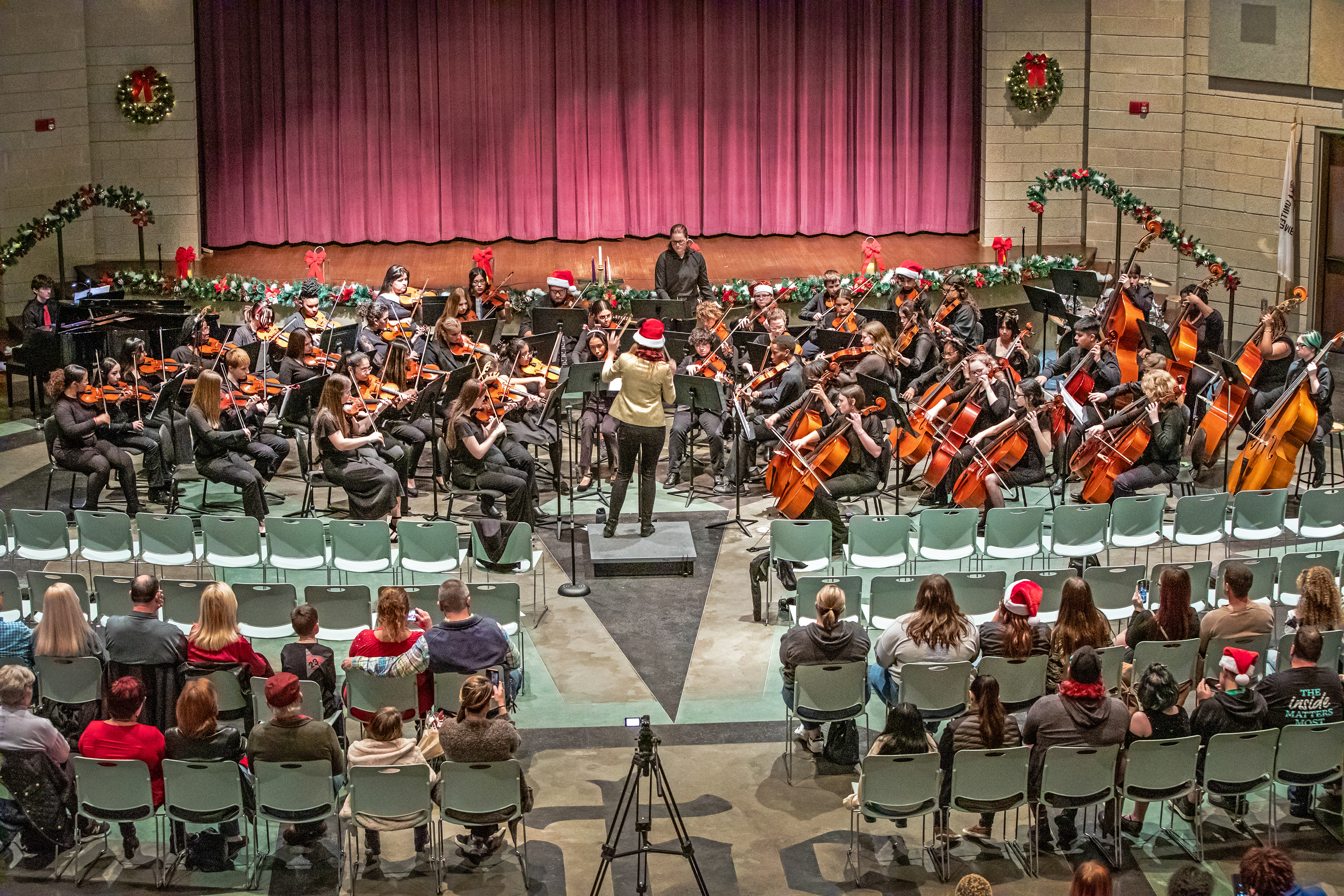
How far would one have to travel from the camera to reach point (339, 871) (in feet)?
20.7

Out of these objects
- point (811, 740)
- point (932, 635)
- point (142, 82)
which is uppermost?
point (142, 82)

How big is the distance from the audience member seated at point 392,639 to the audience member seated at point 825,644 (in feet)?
5.01

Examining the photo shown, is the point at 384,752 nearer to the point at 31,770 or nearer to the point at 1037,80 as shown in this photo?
the point at 31,770

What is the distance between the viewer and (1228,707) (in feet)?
21.2

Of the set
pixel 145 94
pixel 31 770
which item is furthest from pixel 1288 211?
pixel 31 770

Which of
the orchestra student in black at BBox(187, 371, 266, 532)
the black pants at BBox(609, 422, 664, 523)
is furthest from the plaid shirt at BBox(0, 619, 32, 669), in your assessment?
the black pants at BBox(609, 422, 664, 523)

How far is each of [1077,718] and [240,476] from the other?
627 centimetres

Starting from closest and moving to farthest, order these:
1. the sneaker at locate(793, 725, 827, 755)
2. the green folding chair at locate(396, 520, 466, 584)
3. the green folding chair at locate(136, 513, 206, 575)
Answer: the sneaker at locate(793, 725, 827, 755), the green folding chair at locate(396, 520, 466, 584), the green folding chair at locate(136, 513, 206, 575)

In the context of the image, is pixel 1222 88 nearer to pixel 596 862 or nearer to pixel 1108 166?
pixel 1108 166

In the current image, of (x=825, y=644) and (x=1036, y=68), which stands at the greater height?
(x=1036, y=68)

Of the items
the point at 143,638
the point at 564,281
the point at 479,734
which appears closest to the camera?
the point at 479,734

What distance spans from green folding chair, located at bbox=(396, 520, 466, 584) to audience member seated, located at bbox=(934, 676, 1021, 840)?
3.44 m

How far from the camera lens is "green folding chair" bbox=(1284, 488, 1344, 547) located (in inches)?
365

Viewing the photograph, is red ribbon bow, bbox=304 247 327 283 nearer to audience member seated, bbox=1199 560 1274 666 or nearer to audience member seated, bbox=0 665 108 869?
audience member seated, bbox=0 665 108 869
